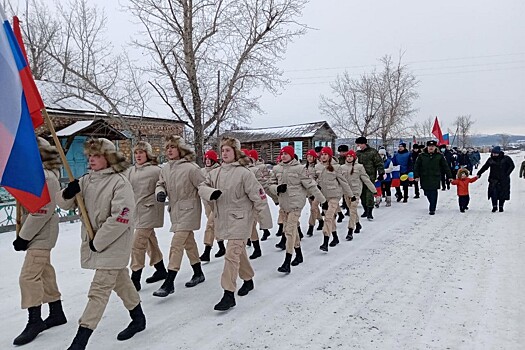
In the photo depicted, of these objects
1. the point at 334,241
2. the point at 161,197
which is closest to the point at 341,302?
the point at 161,197

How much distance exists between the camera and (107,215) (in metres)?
3.75

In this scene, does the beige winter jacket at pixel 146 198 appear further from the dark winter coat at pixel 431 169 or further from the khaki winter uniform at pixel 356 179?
the dark winter coat at pixel 431 169

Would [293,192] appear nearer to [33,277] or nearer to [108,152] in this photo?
[108,152]

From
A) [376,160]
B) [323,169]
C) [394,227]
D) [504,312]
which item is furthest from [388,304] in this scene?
[376,160]

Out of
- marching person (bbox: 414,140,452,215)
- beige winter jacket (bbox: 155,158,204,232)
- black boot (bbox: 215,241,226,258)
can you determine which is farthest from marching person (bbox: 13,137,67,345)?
marching person (bbox: 414,140,452,215)

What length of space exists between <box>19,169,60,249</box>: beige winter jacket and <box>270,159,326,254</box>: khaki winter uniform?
298 cm

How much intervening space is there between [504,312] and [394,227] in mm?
5048

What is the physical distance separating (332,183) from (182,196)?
344cm

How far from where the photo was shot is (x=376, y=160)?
11.5 metres

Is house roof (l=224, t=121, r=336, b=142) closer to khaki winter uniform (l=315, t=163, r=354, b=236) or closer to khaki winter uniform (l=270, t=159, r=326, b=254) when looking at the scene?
khaki winter uniform (l=315, t=163, r=354, b=236)

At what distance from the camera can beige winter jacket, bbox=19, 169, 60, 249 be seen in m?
4.05

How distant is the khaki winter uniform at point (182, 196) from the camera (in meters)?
5.23

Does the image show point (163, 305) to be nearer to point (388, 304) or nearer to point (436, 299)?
point (388, 304)

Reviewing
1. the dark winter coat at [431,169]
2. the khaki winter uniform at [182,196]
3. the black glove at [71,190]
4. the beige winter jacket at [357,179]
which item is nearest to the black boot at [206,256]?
the khaki winter uniform at [182,196]
